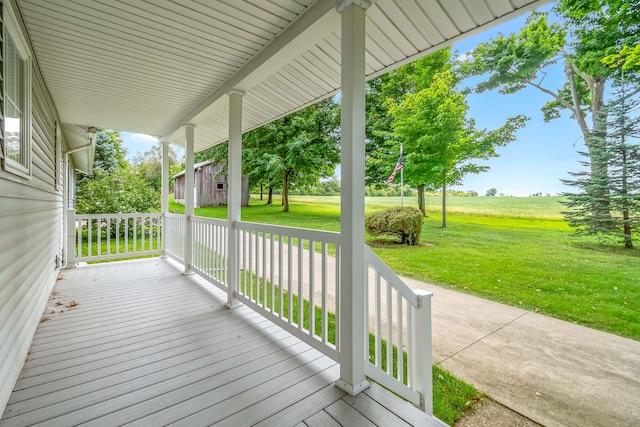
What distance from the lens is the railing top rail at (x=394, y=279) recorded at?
1727 millimetres

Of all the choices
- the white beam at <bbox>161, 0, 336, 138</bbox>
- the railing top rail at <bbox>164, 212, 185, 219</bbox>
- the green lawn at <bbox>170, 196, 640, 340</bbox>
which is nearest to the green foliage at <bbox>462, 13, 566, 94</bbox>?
the green lawn at <bbox>170, 196, 640, 340</bbox>

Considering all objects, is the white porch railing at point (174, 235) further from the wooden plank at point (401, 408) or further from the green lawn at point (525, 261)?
the wooden plank at point (401, 408)

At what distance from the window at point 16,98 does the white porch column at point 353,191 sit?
6.73ft

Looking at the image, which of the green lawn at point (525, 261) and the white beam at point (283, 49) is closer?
the white beam at point (283, 49)

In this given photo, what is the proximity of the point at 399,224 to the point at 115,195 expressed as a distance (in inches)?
364

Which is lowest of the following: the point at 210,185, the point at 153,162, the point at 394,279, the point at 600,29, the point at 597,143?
the point at 394,279

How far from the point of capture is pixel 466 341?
9.42 ft

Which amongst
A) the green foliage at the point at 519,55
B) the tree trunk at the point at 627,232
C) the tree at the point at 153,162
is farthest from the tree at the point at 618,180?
the tree at the point at 153,162

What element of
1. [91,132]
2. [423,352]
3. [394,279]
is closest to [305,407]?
[423,352]

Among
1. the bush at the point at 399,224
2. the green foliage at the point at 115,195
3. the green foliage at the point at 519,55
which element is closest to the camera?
the green foliage at the point at 519,55

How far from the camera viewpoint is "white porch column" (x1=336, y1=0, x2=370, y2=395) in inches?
67.8

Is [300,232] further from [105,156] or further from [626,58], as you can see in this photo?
[105,156]

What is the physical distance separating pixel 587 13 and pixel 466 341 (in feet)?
19.1

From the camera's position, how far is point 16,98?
209cm
